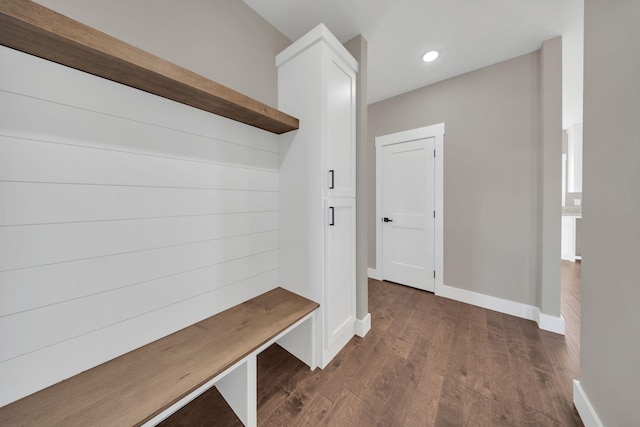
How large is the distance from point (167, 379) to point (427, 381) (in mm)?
1481

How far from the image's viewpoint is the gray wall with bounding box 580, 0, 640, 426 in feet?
2.69

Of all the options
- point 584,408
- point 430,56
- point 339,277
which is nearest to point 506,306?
point 584,408

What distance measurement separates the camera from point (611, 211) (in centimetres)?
94

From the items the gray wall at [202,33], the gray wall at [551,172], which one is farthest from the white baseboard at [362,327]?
the gray wall at [202,33]

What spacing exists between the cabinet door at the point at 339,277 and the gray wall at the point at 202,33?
Result: 1.07 m

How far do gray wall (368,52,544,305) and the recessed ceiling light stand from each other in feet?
1.57

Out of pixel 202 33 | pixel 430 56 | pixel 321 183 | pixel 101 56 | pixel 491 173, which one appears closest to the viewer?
pixel 101 56

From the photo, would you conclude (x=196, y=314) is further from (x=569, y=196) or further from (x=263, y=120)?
(x=569, y=196)

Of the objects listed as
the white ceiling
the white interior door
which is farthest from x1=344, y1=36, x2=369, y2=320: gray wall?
the white interior door

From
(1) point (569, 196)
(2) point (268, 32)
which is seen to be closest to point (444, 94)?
Result: (2) point (268, 32)

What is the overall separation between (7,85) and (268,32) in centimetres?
154

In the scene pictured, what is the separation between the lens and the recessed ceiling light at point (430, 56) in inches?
82.5

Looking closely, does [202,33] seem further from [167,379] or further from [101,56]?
[167,379]

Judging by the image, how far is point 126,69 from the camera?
88 centimetres
